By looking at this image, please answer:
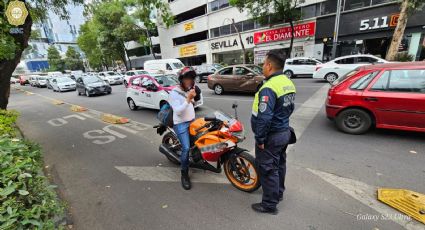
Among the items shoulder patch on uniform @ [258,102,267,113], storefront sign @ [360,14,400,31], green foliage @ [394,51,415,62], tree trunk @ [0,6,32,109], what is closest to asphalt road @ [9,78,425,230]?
shoulder patch on uniform @ [258,102,267,113]

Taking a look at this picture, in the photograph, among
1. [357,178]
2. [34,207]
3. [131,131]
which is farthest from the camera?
[131,131]

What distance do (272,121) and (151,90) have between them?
668 centimetres

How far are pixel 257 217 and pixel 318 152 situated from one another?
7.53 feet

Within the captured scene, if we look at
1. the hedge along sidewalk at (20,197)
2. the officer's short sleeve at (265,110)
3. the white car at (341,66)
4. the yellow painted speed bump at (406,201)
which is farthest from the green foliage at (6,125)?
the white car at (341,66)

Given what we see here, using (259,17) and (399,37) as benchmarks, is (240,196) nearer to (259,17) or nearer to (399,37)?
(399,37)

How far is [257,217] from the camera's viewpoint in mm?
2641

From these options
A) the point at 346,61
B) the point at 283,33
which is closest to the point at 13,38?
the point at 346,61

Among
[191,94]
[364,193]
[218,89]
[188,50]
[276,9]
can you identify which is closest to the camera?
[191,94]

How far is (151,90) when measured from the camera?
827 cm

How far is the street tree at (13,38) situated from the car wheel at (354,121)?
261 inches

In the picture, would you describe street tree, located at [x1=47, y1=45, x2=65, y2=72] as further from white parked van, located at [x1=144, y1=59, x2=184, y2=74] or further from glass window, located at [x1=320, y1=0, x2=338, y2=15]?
glass window, located at [x1=320, y1=0, x2=338, y2=15]

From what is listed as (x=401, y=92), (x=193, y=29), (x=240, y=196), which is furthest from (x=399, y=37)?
(x=193, y=29)

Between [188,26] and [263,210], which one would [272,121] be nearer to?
[263,210]

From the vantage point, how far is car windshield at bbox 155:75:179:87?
837 centimetres
